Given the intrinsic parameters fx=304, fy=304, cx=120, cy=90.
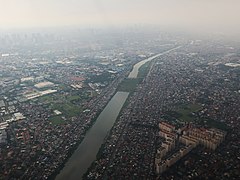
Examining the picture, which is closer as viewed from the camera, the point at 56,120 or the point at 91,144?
the point at 91,144

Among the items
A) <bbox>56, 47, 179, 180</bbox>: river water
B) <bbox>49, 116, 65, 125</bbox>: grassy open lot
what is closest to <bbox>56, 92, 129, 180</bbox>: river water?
<bbox>56, 47, 179, 180</bbox>: river water

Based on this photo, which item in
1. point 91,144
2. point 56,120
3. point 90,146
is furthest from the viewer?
point 56,120

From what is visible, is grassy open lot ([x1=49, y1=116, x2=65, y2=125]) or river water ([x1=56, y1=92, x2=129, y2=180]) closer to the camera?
river water ([x1=56, y1=92, x2=129, y2=180])

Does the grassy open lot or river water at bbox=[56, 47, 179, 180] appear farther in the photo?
the grassy open lot

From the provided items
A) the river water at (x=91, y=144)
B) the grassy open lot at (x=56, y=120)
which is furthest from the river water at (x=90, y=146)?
the grassy open lot at (x=56, y=120)

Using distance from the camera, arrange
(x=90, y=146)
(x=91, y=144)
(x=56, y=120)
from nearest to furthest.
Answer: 1. (x=90, y=146)
2. (x=91, y=144)
3. (x=56, y=120)

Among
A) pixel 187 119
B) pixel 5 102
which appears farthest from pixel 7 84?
pixel 187 119

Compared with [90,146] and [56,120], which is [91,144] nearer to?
[90,146]

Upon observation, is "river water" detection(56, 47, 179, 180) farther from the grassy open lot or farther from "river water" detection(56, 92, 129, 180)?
the grassy open lot

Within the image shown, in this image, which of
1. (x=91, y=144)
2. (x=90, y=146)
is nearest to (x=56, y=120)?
(x=91, y=144)
